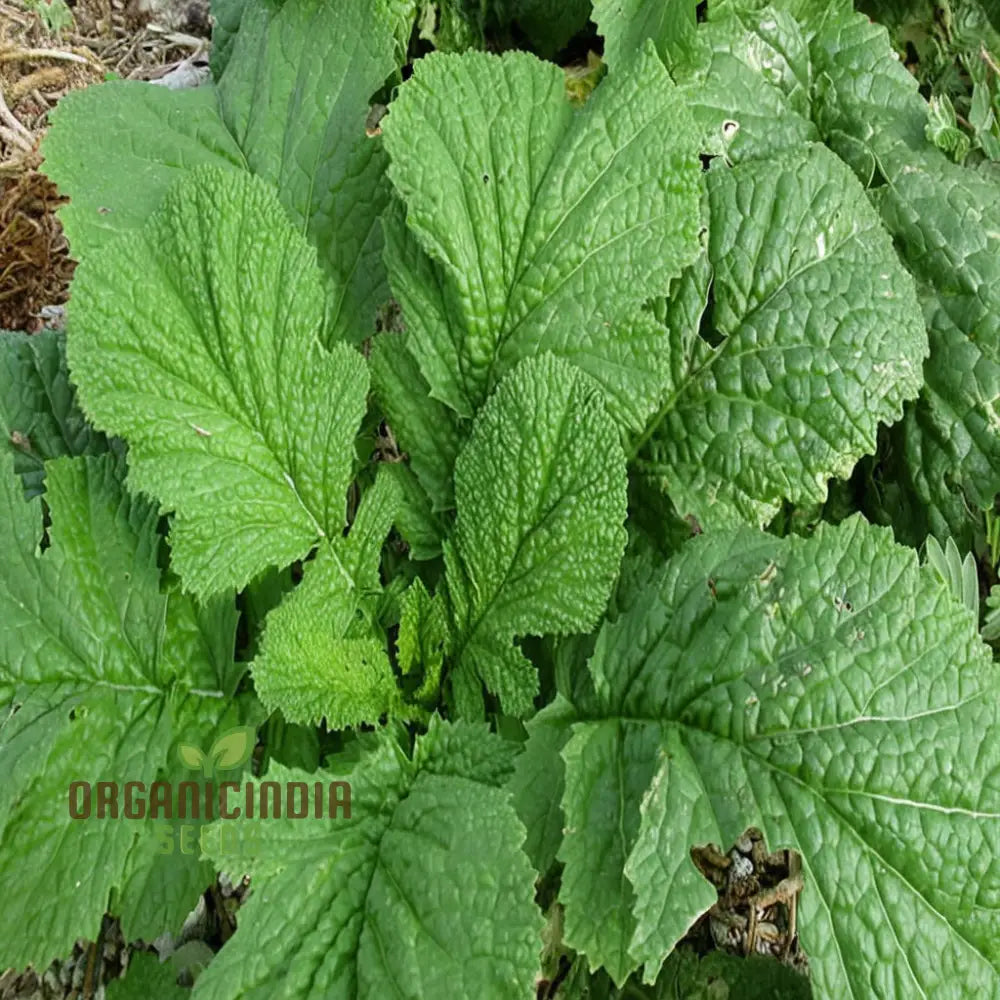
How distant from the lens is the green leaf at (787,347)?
1313mm

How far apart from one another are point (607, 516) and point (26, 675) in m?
0.80

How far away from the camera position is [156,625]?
1.42m

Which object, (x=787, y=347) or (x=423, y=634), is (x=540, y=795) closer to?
(x=423, y=634)

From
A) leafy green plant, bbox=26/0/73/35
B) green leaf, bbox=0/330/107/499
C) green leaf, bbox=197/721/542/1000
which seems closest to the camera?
green leaf, bbox=197/721/542/1000

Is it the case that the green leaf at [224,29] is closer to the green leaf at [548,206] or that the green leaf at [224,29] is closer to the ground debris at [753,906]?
the green leaf at [548,206]

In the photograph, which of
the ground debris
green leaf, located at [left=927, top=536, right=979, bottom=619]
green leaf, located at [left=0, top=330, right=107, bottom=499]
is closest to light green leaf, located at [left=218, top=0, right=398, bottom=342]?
green leaf, located at [left=0, top=330, right=107, bottom=499]

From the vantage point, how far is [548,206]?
1359 mm

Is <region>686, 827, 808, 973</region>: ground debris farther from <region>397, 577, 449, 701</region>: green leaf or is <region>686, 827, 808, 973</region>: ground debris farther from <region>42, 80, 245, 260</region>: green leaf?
<region>42, 80, 245, 260</region>: green leaf

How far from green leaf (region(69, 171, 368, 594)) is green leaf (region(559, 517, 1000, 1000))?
541 mm

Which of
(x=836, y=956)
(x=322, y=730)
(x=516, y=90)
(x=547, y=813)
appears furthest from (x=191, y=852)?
(x=516, y=90)

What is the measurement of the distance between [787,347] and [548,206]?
1.27 ft

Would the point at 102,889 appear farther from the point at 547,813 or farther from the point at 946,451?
the point at 946,451

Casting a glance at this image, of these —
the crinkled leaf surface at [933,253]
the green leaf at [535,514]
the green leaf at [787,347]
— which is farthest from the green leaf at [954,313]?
the green leaf at [535,514]

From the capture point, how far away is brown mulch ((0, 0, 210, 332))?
2.10 metres
